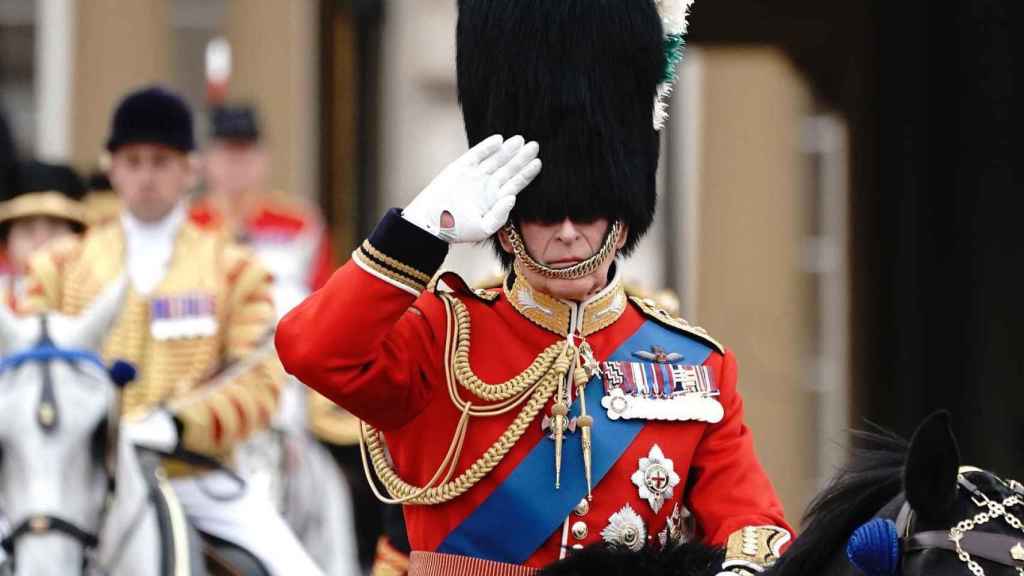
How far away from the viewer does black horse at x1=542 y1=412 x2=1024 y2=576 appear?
151 inches

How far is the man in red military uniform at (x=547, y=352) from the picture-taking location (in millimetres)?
4602

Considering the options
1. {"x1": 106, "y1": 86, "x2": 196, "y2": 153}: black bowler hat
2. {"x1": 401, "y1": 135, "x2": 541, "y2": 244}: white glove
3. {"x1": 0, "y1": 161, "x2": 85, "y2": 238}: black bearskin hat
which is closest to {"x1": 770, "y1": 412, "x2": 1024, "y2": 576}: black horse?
{"x1": 401, "y1": 135, "x2": 541, "y2": 244}: white glove

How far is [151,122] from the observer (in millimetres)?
8289

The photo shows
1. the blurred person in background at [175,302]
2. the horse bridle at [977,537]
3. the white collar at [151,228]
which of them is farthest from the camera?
the white collar at [151,228]

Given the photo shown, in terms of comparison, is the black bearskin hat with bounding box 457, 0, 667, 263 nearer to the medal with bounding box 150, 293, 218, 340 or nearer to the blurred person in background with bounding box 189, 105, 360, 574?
the medal with bounding box 150, 293, 218, 340

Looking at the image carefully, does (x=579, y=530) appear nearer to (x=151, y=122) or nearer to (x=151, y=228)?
(x=151, y=228)

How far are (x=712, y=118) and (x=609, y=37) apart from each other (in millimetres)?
14502

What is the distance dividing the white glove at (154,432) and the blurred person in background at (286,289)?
118 centimetres

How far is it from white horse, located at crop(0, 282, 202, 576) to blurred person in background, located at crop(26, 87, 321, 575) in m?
0.83

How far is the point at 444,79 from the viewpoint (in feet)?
61.9

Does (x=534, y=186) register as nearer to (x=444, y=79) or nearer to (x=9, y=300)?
(x=9, y=300)

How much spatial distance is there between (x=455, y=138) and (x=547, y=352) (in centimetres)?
1413

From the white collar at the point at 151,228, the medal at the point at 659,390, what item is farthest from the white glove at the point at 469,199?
the white collar at the point at 151,228

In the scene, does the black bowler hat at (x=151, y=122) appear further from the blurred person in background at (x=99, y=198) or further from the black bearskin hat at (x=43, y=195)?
the blurred person in background at (x=99, y=198)
